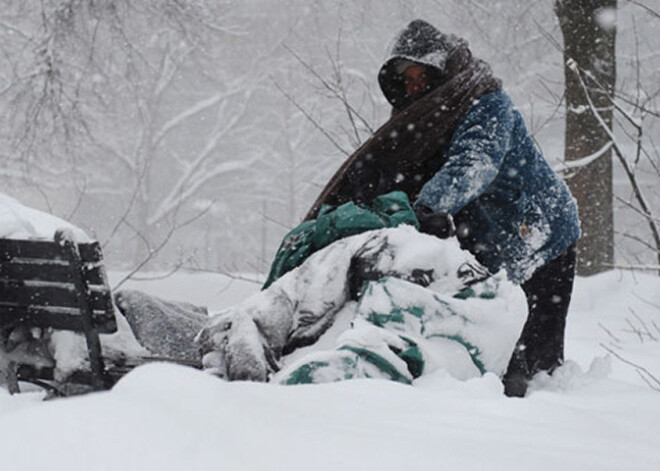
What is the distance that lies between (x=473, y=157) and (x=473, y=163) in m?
0.03

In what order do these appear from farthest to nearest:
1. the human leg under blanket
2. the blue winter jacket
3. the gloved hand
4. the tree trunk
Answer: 1. the tree trunk
2. the blue winter jacket
3. the gloved hand
4. the human leg under blanket

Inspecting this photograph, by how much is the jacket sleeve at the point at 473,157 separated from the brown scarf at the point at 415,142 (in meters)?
0.06

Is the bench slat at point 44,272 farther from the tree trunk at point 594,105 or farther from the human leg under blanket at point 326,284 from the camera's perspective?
the tree trunk at point 594,105

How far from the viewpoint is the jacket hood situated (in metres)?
3.41

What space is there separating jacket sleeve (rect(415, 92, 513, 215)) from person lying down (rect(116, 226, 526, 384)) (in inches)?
9.7

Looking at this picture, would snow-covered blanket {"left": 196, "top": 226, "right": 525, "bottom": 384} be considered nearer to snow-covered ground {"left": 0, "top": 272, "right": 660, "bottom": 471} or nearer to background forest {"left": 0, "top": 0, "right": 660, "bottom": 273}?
snow-covered ground {"left": 0, "top": 272, "right": 660, "bottom": 471}

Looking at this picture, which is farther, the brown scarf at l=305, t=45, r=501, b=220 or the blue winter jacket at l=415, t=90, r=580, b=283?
the brown scarf at l=305, t=45, r=501, b=220

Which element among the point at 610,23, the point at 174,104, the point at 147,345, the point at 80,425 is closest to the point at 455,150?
the point at 147,345

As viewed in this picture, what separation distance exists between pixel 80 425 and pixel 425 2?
11453mm

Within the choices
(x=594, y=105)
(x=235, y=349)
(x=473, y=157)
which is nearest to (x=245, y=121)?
(x=594, y=105)

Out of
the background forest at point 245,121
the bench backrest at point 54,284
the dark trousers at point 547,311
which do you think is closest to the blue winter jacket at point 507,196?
the dark trousers at point 547,311

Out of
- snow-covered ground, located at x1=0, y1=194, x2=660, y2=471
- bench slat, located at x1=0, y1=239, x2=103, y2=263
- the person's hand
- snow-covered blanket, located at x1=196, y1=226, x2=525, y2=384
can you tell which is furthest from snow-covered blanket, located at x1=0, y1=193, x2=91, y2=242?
snow-covered ground, located at x1=0, y1=194, x2=660, y2=471

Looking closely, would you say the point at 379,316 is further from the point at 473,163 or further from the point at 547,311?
the point at 547,311

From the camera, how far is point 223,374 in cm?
253
